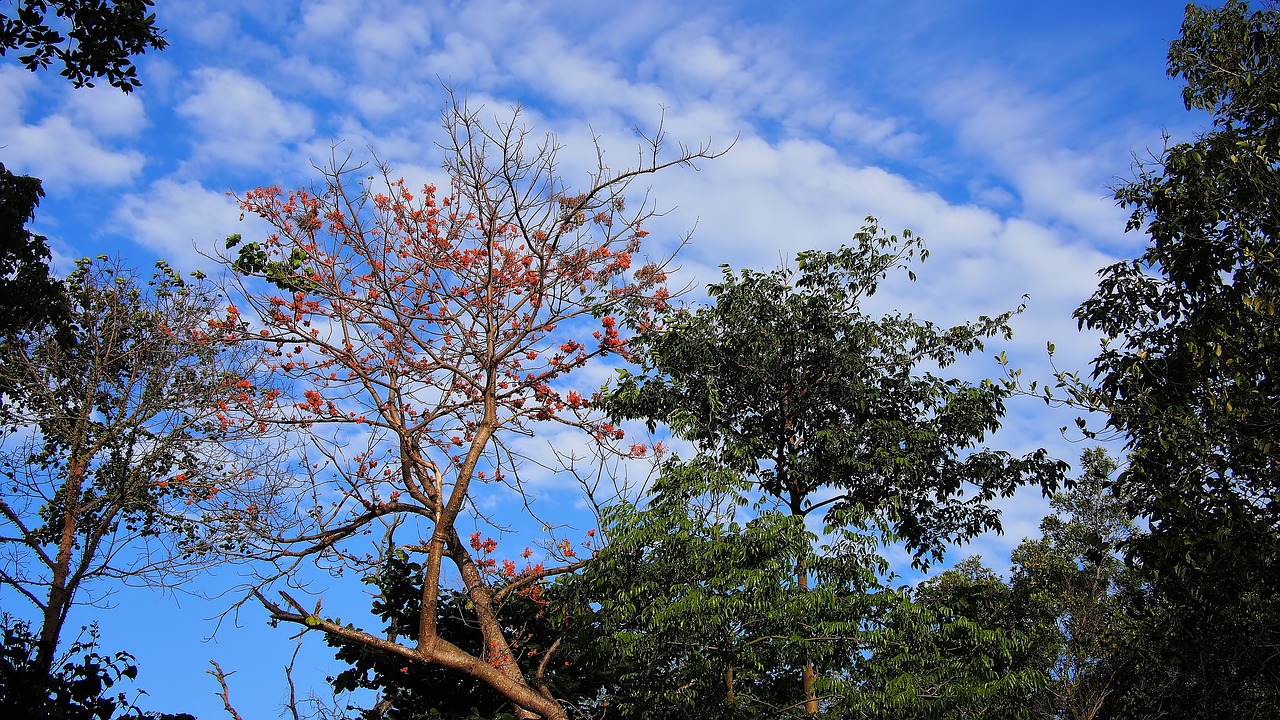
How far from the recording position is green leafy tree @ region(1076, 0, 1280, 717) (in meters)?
7.91

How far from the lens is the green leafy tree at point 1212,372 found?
7914 millimetres

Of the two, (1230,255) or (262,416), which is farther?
(262,416)

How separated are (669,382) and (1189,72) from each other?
7.16 meters

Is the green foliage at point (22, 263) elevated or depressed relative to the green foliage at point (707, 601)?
elevated

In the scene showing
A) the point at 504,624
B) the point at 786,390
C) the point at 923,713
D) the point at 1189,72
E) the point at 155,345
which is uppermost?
the point at 155,345

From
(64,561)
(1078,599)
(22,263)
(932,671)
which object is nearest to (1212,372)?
(932,671)

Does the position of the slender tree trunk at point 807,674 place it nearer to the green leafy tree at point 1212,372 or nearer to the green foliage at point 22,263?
the green leafy tree at point 1212,372

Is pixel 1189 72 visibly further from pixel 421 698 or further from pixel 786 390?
pixel 421 698

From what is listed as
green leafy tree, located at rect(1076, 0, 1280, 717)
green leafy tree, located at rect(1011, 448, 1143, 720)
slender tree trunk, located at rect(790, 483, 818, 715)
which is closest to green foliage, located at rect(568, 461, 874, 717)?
slender tree trunk, located at rect(790, 483, 818, 715)

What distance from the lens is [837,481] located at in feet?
39.4

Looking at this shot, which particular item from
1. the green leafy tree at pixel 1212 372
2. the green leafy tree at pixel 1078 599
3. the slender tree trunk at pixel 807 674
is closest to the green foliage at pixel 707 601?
the slender tree trunk at pixel 807 674

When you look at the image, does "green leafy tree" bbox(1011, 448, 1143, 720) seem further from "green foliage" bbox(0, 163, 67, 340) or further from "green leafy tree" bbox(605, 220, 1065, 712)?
"green foliage" bbox(0, 163, 67, 340)

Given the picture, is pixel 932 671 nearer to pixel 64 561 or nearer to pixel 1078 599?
pixel 1078 599

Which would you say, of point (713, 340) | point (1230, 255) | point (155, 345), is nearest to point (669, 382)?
point (713, 340)
